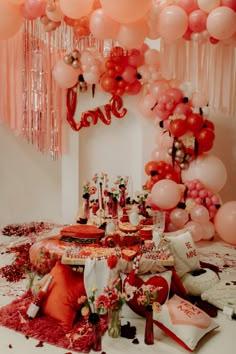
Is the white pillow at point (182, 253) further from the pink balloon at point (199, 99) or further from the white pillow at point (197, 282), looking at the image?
the pink balloon at point (199, 99)

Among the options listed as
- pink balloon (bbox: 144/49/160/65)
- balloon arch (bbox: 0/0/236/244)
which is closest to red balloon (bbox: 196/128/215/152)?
balloon arch (bbox: 0/0/236/244)

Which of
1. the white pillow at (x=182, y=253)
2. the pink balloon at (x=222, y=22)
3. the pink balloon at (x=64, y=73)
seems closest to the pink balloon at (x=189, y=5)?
the pink balloon at (x=222, y=22)

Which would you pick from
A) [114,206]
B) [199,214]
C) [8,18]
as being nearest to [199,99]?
[199,214]

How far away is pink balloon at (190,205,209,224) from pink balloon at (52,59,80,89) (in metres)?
2.05

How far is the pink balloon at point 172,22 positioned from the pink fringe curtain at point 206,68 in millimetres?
579

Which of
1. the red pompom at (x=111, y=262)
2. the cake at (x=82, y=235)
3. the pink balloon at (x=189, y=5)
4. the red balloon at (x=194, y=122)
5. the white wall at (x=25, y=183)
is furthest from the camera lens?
the white wall at (x=25, y=183)

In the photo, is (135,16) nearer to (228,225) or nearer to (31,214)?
(228,225)

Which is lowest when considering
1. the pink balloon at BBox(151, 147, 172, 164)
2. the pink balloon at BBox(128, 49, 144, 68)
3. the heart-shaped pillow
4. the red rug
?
the red rug

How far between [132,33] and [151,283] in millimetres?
2369

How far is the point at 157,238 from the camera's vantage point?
3.44 m

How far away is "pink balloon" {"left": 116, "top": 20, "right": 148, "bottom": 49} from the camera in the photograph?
418 cm

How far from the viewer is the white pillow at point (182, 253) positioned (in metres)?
3.53

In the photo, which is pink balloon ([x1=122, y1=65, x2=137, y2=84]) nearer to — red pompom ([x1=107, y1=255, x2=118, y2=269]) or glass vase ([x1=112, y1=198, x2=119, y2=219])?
glass vase ([x1=112, y1=198, x2=119, y2=219])

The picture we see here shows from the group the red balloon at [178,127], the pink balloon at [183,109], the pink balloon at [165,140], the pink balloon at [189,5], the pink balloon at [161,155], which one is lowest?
the pink balloon at [161,155]
